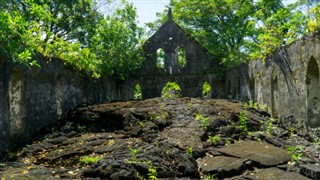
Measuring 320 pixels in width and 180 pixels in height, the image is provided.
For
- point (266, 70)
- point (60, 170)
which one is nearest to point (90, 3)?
point (266, 70)

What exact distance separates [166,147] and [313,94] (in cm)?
468

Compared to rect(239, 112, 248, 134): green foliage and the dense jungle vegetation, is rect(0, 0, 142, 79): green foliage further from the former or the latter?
rect(239, 112, 248, 134): green foliage

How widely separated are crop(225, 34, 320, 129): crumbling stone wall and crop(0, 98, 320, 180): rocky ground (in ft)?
2.06

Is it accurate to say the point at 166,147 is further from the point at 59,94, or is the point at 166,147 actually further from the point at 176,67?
the point at 176,67

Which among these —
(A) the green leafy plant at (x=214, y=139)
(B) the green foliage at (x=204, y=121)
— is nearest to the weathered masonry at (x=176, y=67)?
(B) the green foliage at (x=204, y=121)

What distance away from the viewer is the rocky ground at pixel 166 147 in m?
6.90

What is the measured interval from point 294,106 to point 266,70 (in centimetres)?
403

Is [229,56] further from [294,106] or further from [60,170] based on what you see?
[60,170]

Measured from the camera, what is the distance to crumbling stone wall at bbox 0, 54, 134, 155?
28.6 ft

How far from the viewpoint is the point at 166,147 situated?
834 centimetres

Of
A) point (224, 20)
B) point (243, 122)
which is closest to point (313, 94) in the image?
point (243, 122)

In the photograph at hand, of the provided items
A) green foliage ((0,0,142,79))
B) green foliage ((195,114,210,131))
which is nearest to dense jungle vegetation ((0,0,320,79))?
green foliage ((0,0,142,79))

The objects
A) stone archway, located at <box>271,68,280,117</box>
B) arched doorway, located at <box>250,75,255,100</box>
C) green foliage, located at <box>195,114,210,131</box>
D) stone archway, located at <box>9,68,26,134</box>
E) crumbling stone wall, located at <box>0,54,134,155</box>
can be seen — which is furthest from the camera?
arched doorway, located at <box>250,75,255,100</box>

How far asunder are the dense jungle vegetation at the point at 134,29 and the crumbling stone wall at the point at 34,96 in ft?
2.02
